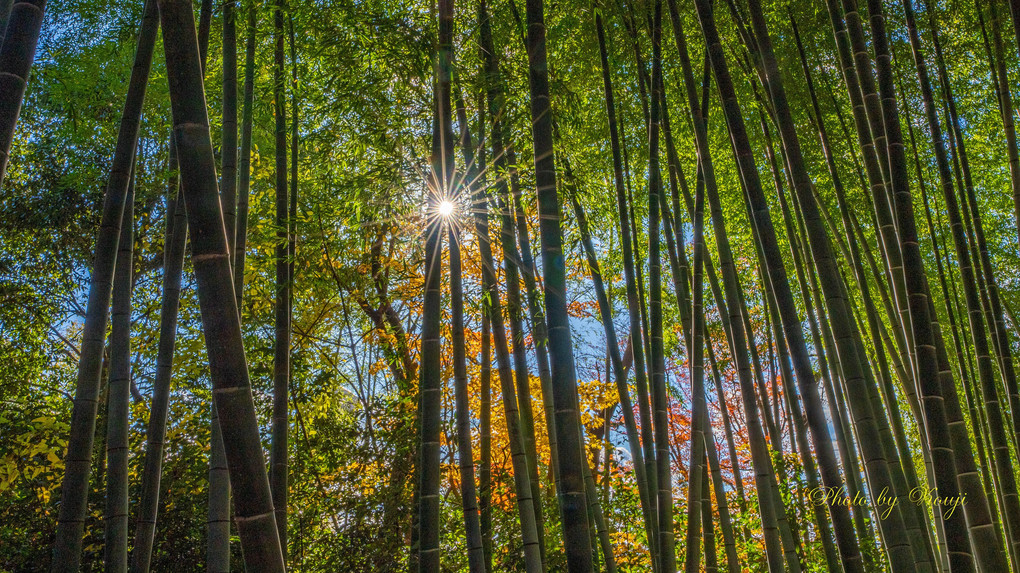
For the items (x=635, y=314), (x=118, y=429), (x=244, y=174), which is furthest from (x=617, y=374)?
(x=118, y=429)

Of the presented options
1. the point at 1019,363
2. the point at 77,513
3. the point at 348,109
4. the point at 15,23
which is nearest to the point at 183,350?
the point at 348,109

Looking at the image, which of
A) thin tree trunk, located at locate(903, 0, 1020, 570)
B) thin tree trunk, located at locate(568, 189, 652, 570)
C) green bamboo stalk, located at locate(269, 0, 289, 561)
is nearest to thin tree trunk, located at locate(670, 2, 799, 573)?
thin tree trunk, located at locate(568, 189, 652, 570)

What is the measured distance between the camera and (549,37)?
368 cm

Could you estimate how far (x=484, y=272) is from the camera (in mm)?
3666

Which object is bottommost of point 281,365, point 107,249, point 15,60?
point 281,365

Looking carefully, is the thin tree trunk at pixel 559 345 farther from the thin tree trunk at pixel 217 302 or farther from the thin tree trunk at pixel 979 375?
the thin tree trunk at pixel 979 375

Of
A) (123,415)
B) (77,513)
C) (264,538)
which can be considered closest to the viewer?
(264,538)

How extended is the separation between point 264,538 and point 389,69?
9.00ft

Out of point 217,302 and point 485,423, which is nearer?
point 217,302

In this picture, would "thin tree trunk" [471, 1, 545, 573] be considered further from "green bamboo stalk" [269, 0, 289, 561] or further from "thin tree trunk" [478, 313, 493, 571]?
"green bamboo stalk" [269, 0, 289, 561]

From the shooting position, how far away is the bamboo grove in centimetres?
205

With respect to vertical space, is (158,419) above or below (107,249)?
below

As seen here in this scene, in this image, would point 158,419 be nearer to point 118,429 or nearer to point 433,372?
point 118,429

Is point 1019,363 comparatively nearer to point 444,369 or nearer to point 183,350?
point 444,369
